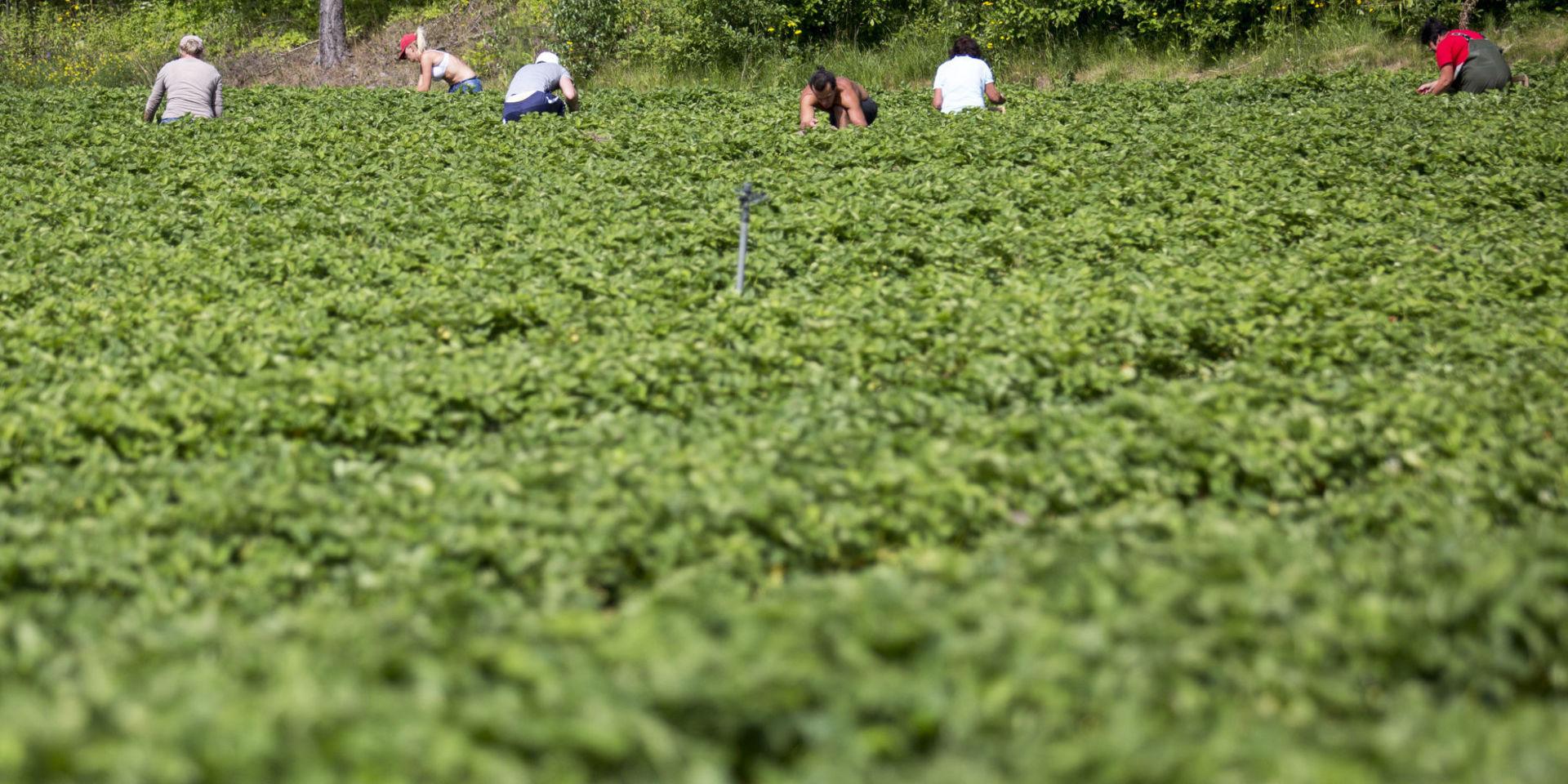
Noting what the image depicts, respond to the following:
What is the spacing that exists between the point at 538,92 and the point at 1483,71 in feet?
31.0

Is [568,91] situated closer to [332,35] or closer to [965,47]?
[965,47]

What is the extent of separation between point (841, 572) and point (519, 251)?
429 centimetres

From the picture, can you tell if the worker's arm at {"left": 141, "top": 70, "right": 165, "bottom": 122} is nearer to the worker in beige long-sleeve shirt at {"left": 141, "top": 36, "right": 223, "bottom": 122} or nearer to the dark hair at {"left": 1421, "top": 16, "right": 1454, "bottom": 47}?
the worker in beige long-sleeve shirt at {"left": 141, "top": 36, "right": 223, "bottom": 122}

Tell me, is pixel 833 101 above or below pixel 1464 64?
below

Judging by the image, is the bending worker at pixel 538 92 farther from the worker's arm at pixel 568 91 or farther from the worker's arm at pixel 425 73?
the worker's arm at pixel 425 73

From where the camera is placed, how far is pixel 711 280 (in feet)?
23.4

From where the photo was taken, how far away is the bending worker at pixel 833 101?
11.3 m

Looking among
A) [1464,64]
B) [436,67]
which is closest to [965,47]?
[1464,64]

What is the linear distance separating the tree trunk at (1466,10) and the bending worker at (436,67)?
484 inches

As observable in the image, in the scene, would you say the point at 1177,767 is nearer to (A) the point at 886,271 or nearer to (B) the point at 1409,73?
(A) the point at 886,271

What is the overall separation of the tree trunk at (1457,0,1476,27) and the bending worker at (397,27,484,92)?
12.3m

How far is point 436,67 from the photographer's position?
15.4m

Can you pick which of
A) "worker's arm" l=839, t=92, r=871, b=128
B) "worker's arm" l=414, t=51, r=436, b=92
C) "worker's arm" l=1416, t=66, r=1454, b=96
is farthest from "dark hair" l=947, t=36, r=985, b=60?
"worker's arm" l=414, t=51, r=436, b=92

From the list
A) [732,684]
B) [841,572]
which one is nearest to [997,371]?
[841,572]
